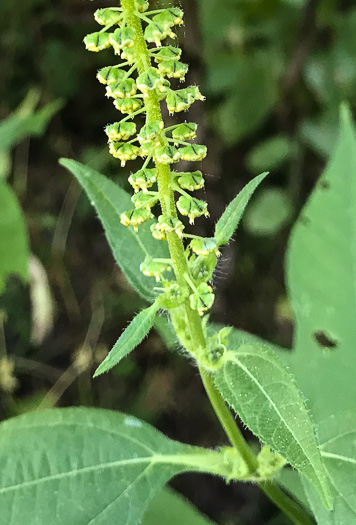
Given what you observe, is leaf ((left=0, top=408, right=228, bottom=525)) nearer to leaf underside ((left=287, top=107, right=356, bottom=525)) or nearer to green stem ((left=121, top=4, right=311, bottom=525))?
green stem ((left=121, top=4, right=311, bottom=525))

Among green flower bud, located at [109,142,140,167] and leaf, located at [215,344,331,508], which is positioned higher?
green flower bud, located at [109,142,140,167]

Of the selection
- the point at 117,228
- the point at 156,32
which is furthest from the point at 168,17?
the point at 117,228

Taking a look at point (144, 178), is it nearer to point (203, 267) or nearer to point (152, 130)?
point (152, 130)

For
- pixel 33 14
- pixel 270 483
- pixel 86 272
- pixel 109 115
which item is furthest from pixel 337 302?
pixel 33 14

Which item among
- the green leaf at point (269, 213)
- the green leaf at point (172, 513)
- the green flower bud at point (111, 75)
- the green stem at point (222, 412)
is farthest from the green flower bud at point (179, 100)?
the green leaf at point (269, 213)

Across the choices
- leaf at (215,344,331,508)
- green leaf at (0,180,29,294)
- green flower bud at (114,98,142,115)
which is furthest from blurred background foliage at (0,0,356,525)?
leaf at (215,344,331,508)

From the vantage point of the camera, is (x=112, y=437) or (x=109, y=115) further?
(x=109, y=115)

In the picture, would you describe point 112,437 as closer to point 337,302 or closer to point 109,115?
point 337,302
